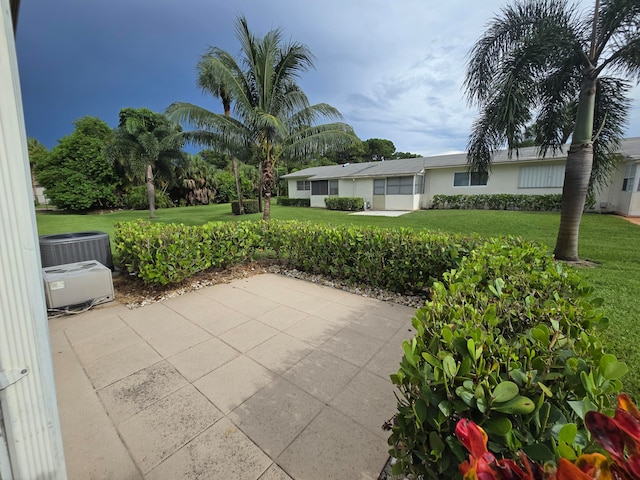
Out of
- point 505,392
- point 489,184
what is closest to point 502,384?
point 505,392

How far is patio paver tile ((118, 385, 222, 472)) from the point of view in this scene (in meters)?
1.99

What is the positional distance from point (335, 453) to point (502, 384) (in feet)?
4.71

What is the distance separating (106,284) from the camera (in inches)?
176

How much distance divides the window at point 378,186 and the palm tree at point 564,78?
13.0 meters

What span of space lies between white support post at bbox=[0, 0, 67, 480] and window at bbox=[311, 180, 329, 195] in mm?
21887

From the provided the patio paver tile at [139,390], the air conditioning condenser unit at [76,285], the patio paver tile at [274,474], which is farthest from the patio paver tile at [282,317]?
the air conditioning condenser unit at [76,285]

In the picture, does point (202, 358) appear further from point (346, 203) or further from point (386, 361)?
point (346, 203)

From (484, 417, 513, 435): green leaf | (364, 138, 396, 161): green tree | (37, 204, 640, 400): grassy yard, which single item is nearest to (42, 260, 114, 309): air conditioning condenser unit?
(484, 417, 513, 435): green leaf

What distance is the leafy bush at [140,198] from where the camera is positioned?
81.4ft

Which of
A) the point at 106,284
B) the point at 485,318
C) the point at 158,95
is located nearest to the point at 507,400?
the point at 485,318

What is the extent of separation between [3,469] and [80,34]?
6.27 metres

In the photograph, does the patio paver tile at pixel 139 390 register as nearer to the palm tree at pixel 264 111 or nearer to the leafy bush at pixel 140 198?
the palm tree at pixel 264 111

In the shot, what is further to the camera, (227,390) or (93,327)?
(93,327)

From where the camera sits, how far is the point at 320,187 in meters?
22.9
